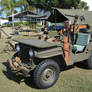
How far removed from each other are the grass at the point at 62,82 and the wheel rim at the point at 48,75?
244mm

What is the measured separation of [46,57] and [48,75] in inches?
22.1

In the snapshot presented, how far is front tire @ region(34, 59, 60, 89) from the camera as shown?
12.6ft

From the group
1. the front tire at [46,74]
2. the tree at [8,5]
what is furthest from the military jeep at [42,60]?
the tree at [8,5]

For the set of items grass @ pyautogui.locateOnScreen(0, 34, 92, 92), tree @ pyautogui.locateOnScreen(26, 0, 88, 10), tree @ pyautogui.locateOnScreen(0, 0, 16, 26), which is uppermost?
grass @ pyautogui.locateOnScreen(0, 34, 92, 92)

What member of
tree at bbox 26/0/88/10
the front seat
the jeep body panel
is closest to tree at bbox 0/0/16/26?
tree at bbox 26/0/88/10

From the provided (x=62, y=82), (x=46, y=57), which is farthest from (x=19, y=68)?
(x=62, y=82)

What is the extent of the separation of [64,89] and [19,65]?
1.41 metres

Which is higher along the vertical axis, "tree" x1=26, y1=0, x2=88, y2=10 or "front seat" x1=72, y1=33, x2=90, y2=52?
"front seat" x1=72, y1=33, x2=90, y2=52

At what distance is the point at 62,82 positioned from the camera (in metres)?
4.49

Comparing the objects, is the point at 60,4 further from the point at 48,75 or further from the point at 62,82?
the point at 48,75

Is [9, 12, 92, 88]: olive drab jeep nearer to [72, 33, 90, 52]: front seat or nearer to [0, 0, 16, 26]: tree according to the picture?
[72, 33, 90, 52]: front seat

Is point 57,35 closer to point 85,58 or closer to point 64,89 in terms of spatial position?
point 85,58

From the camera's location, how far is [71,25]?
504 cm

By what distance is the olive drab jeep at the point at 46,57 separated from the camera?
386 cm
